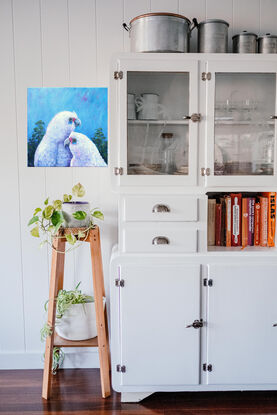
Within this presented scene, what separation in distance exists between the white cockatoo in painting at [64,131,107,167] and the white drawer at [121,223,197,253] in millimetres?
541

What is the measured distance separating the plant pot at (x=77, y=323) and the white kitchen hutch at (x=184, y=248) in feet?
0.81

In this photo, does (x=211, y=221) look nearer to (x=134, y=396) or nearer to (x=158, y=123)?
(x=158, y=123)

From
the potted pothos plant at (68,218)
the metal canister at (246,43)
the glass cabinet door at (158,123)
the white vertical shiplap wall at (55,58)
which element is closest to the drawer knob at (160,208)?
the glass cabinet door at (158,123)

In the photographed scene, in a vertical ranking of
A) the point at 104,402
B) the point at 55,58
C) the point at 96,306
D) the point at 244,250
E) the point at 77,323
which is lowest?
the point at 104,402

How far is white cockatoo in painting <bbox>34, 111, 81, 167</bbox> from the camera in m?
2.29

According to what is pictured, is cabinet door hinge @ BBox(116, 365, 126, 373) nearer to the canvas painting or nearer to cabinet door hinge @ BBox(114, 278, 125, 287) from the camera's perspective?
cabinet door hinge @ BBox(114, 278, 125, 287)

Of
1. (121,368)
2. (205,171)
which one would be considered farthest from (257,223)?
(121,368)

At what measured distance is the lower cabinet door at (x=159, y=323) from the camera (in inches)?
76.7

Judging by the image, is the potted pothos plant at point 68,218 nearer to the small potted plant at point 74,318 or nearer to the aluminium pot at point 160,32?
the small potted plant at point 74,318

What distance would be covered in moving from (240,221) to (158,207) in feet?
1.70

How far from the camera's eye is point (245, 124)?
2.05 m

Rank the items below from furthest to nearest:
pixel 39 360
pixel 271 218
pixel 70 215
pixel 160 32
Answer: pixel 39 360, pixel 271 218, pixel 70 215, pixel 160 32

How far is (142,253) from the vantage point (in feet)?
6.49

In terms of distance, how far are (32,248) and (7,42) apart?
1203 millimetres
